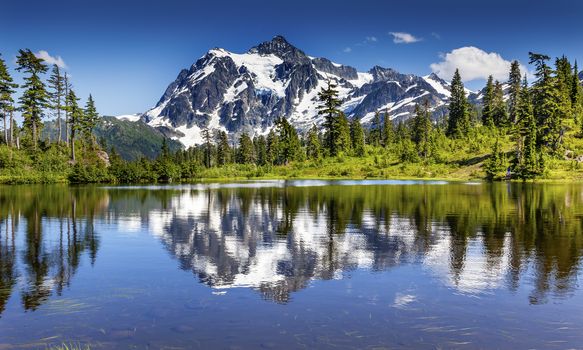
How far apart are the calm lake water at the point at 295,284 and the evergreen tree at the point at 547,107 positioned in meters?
84.7

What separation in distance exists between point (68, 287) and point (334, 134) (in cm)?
12184

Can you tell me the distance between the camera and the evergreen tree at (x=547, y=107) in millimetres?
106000

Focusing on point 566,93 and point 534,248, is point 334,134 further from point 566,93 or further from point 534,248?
point 534,248

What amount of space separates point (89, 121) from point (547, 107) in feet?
422

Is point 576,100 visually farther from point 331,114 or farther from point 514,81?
point 331,114

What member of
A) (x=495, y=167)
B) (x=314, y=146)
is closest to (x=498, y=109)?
(x=495, y=167)

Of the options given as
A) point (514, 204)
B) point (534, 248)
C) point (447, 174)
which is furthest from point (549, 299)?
point (447, 174)

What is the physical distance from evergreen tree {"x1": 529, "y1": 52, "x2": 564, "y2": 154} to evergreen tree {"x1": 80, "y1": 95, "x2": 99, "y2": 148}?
123 metres

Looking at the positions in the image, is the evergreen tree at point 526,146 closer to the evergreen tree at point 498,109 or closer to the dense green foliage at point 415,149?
the dense green foliage at point 415,149

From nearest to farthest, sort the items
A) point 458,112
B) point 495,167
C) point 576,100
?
point 495,167 < point 576,100 < point 458,112

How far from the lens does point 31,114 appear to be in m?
117

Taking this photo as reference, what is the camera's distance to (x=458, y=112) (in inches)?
5699

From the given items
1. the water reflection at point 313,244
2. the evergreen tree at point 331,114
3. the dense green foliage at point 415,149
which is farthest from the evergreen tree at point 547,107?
the water reflection at point 313,244

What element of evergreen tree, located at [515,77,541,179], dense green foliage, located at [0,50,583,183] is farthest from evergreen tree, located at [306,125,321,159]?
evergreen tree, located at [515,77,541,179]
